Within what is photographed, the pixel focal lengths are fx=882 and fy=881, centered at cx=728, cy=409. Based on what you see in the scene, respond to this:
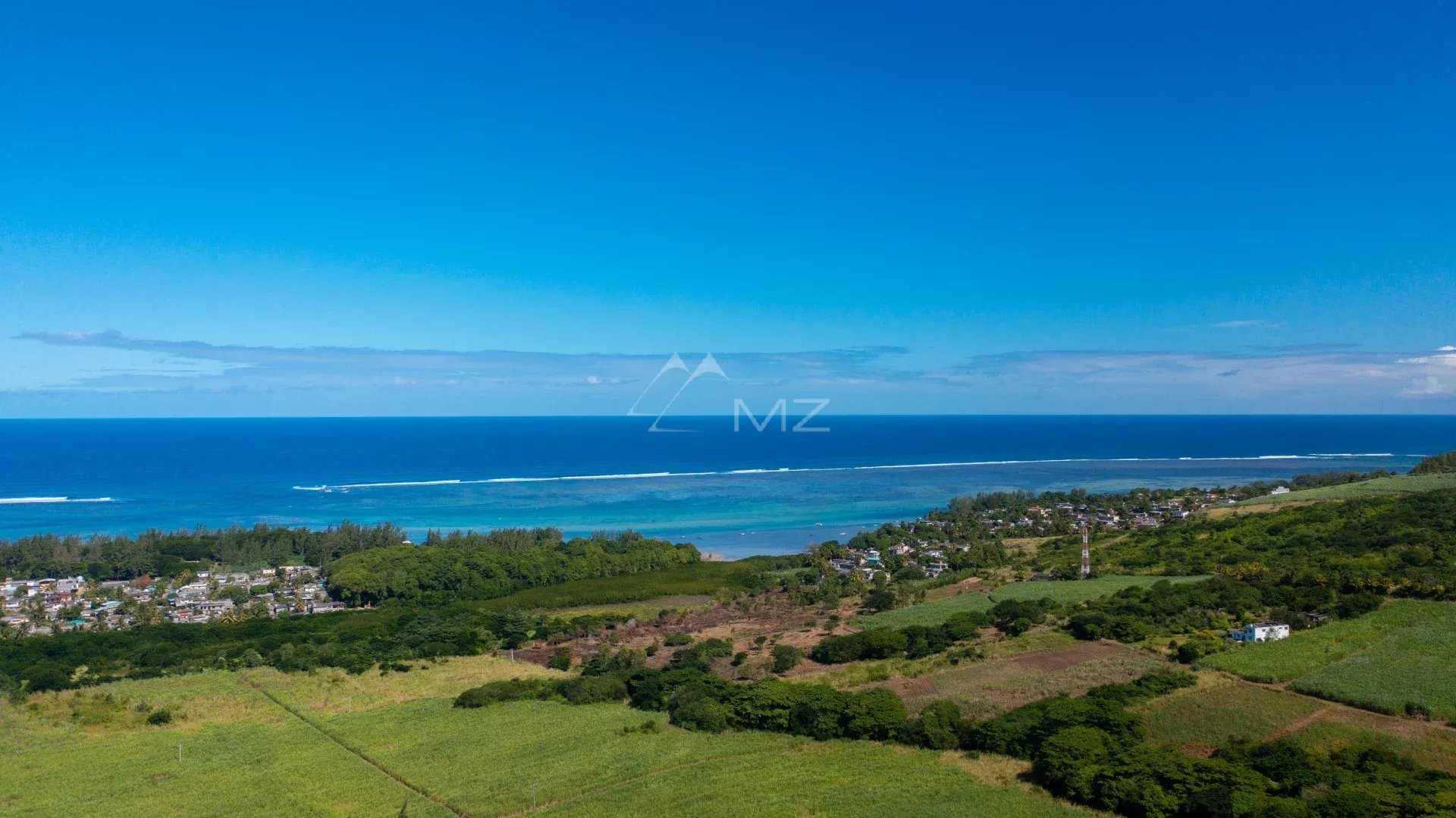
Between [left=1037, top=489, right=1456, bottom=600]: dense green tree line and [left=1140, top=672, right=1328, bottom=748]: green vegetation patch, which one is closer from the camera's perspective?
[left=1140, top=672, right=1328, bottom=748]: green vegetation patch

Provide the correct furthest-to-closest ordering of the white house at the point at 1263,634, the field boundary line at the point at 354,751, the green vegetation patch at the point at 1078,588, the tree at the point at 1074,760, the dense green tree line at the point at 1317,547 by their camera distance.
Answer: the green vegetation patch at the point at 1078,588
the dense green tree line at the point at 1317,547
the white house at the point at 1263,634
the field boundary line at the point at 354,751
the tree at the point at 1074,760

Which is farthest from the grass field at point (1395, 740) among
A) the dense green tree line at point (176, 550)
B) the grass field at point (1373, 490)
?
the dense green tree line at point (176, 550)

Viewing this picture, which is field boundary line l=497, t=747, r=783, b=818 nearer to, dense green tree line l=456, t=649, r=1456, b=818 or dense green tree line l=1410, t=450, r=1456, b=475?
dense green tree line l=456, t=649, r=1456, b=818

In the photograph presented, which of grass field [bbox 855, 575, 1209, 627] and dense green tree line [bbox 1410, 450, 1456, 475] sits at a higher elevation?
dense green tree line [bbox 1410, 450, 1456, 475]

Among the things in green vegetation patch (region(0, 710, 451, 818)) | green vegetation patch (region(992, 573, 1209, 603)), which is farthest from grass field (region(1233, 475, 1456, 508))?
green vegetation patch (region(0, 710, 451, 818))

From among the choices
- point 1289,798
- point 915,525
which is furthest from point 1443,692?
point 915,525

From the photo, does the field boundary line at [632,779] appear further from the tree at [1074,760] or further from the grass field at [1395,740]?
the grass field at [1395,740]

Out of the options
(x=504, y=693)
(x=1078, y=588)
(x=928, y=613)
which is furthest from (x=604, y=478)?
(x=504, y=693)

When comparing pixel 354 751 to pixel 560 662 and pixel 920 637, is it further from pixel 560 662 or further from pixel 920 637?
pixel 920 637
